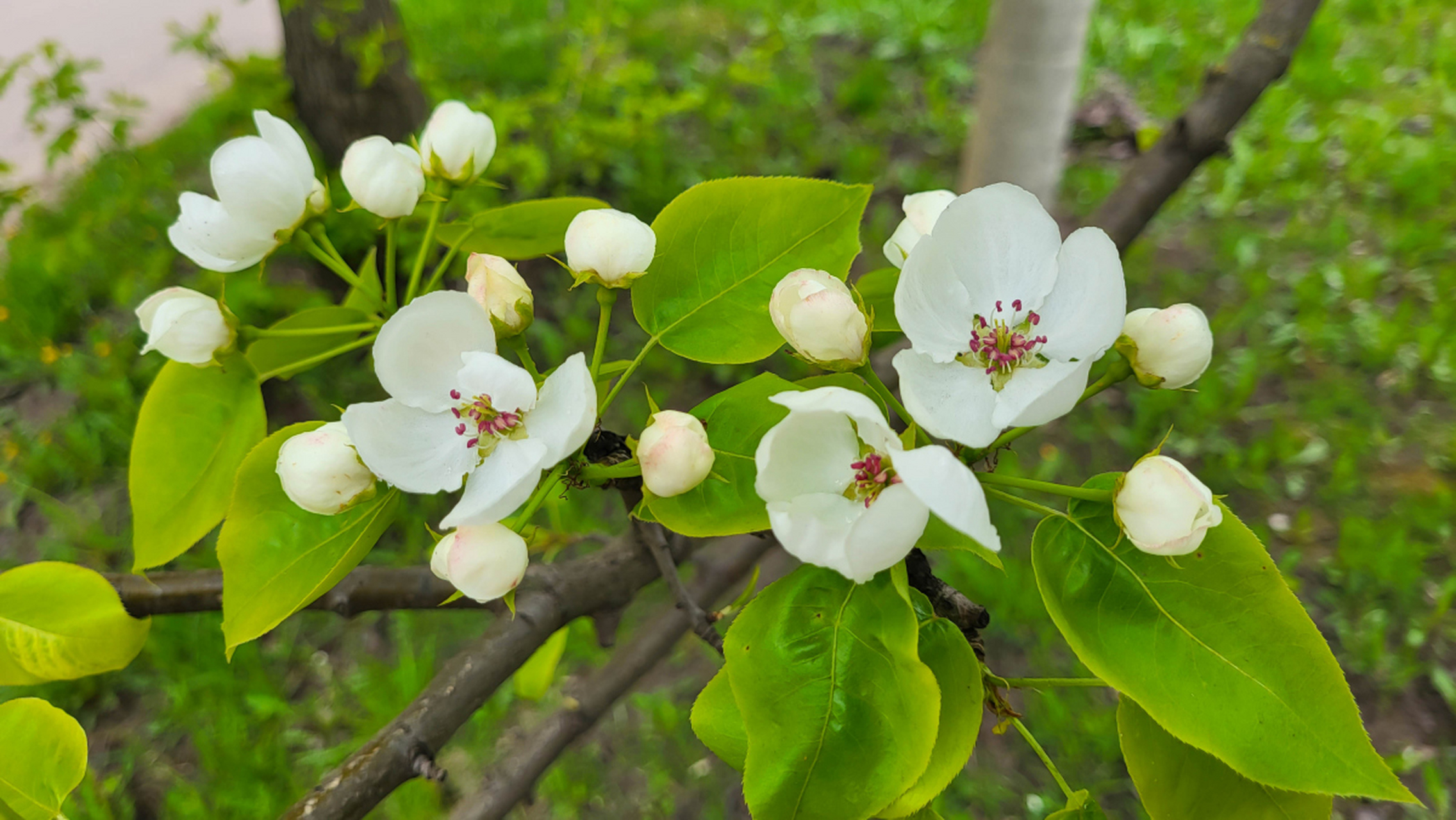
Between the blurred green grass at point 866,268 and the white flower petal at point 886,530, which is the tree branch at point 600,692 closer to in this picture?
the white flower petal at point 886,530

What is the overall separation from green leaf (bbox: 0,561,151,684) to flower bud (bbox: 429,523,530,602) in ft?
1.57

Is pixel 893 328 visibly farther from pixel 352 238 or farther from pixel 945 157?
pixel 945 157

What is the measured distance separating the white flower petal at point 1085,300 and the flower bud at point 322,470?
0.55 meters

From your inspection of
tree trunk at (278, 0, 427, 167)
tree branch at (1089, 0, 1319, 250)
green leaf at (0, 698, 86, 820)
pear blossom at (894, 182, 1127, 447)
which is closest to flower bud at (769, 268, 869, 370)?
pear blossom at (894, 182, 1127, 447)

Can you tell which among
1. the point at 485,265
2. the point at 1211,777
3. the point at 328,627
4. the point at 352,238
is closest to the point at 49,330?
the point at 352,238

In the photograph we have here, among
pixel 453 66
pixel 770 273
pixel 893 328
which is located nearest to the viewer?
pixel 770 273

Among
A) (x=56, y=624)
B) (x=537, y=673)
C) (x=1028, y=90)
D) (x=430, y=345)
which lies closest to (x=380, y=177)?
(x=430, y=345)

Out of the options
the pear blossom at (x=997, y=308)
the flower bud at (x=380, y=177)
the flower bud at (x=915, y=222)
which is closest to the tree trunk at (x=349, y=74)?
the flower bud at (x=380, y=177)

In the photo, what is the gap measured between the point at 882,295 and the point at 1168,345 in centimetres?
31

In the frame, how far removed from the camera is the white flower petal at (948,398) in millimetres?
589

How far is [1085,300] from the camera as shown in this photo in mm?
646

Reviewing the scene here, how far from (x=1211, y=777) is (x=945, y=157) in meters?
2.74

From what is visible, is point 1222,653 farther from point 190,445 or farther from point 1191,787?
point 190,445

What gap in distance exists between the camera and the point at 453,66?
3369 millimetres
